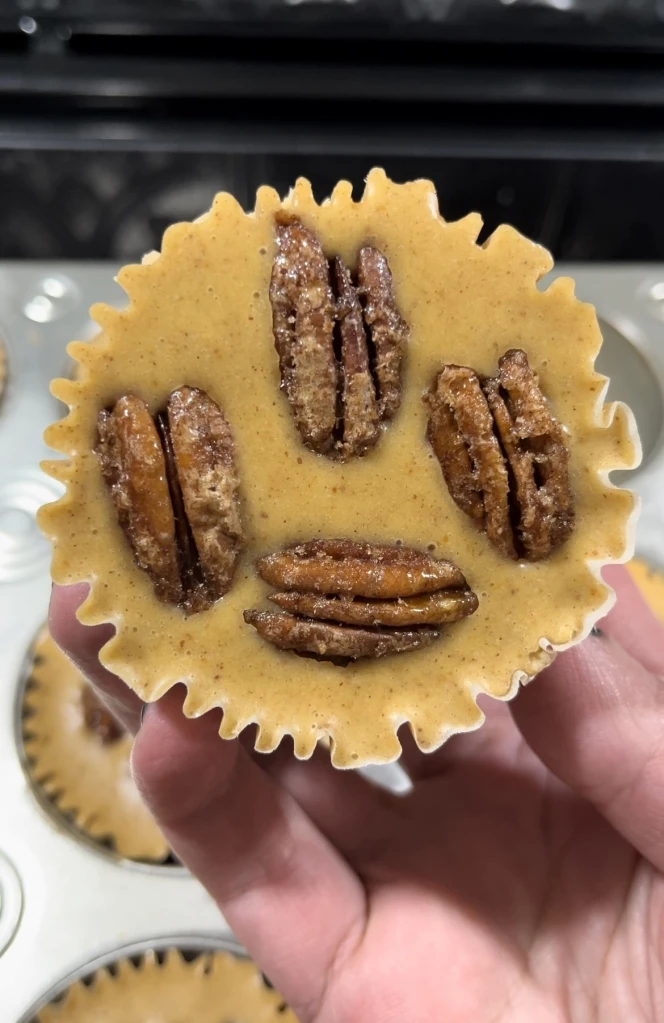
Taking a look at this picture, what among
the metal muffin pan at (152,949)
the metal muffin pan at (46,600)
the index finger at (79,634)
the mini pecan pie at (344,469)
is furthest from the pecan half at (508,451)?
the metal muffin pan at (152,949)

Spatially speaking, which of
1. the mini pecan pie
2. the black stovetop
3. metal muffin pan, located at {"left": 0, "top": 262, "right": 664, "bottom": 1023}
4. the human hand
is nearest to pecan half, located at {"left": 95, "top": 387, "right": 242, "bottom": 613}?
the mini pecan pie

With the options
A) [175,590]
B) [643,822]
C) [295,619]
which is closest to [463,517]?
[295,619]

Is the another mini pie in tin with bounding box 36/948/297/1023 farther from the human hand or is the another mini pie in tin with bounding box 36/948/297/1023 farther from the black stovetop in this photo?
the black stovetop

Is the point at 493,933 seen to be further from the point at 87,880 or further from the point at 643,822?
the point at 87,880

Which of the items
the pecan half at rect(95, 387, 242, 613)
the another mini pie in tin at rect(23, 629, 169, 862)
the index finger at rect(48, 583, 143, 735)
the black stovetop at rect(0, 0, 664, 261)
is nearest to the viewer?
the pecan half at rect(95, 387, 242, 613)

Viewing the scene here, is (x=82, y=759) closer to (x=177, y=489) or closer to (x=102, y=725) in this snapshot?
(x=102, y=725)

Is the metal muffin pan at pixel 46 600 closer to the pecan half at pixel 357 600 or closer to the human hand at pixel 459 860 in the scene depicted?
the human hand at pixel 459 860

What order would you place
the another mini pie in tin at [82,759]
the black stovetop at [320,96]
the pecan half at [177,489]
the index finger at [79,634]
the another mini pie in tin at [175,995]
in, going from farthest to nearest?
1. the black stovetop at [320,96]
2. the another mini pie in tin at [82,759]
3. the another mini pie in tin at [175,995]
4. the index finger at [79,634]
5. the pecan half at [177,489]
